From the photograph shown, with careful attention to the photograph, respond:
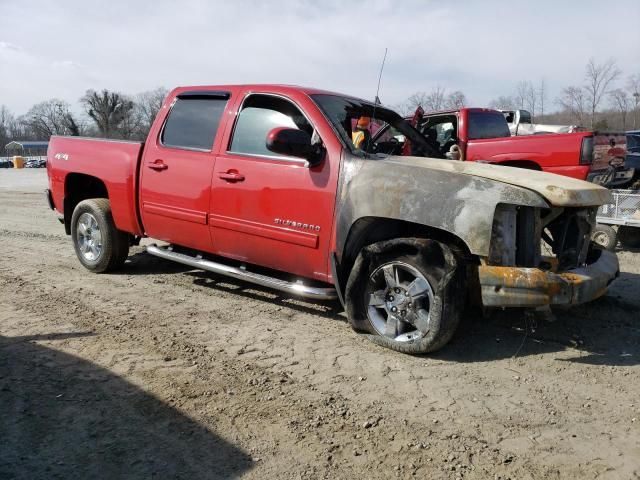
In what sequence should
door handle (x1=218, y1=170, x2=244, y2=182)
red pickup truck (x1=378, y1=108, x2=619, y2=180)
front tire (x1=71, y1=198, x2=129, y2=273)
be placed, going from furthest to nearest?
red pickup truck (x1=378, y1=108, x2=619, y2=180)
front tire (x1=71, y1=198, x2=129, y2=273)
door handle (x1=218, y1=170, x2=244, y2=182)

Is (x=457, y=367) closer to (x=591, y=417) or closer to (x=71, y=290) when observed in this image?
(x=591, y=417)

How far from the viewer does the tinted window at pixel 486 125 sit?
9.10m

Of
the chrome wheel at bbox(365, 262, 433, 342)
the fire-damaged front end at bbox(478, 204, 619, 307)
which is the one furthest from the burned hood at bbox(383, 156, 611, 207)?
the chrome wheel at bbox(365, 262, 433, 342)

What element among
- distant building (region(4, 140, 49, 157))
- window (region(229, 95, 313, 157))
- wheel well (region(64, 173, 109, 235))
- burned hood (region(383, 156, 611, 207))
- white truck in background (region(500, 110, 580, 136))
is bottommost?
wheel well (region(64, 173, 109, 235))

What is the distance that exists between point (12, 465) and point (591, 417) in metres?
3.01

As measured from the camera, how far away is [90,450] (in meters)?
2.69

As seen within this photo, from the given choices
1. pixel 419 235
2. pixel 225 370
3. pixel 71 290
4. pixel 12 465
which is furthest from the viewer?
pixel 71 290

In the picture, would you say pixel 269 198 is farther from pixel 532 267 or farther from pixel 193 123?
pixel 532 267

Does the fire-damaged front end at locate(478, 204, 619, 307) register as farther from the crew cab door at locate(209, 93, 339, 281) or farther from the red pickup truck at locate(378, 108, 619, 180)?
the red pickup truck at locate(378, 108, 619, 180)

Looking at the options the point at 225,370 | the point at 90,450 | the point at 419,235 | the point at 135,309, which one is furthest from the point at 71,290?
the point at 419,235

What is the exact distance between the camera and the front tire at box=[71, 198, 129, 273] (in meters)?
5.96

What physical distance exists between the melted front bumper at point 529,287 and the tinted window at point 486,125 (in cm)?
588

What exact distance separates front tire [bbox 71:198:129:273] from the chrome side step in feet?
1.76

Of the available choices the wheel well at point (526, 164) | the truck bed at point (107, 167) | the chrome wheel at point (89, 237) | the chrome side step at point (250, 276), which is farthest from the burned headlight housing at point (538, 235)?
the chrome wheel at point (89, 237)
